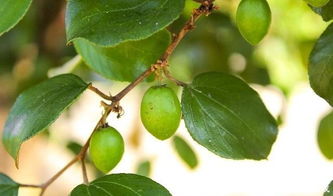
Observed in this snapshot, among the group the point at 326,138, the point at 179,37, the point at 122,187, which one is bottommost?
the point at 326,138

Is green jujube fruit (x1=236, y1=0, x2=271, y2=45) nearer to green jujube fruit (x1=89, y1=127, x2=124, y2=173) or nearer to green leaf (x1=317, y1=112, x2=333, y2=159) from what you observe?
green jujube fruit (x1=89, y1=127, x2=124, y2=173)

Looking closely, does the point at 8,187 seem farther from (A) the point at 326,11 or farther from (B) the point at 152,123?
(A) the point at 326,11

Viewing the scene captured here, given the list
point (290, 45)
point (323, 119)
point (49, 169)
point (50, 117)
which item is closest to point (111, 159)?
point (50, 117)

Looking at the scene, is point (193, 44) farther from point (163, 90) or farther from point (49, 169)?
point (49, 169)

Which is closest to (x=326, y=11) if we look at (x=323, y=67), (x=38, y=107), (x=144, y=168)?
(x=323, y=67)

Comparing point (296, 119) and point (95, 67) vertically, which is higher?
point (95, 67)

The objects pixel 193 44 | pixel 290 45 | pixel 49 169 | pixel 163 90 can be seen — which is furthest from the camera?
pixel 49 169

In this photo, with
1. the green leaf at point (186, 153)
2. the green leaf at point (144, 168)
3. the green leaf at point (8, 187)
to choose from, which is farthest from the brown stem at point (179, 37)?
the green leaf at point (144, 168)
